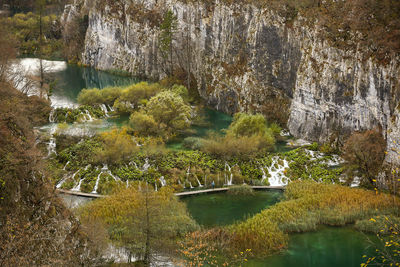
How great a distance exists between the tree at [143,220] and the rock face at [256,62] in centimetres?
1585

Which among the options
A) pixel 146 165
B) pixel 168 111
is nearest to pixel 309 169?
pixel 146 165

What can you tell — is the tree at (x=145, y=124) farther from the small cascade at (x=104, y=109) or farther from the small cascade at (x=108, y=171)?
the small cascade at (x=104, y=109)

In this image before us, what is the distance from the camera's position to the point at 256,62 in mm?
46875

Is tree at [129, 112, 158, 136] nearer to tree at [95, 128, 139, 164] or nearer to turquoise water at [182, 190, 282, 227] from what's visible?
Result: tree at [95, 128, 139, 164]

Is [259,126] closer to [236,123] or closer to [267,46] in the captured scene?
[236,123]

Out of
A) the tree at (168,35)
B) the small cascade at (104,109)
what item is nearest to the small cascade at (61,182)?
the small cascade at (104,109)

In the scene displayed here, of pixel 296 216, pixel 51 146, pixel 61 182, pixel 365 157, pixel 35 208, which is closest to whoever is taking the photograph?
pixel 35 208

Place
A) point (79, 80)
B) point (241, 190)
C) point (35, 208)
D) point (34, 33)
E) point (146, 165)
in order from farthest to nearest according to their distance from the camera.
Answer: point (34, 33) → point (79, 80) → point (146, 165) → point (241, 190) → point (35, 208)

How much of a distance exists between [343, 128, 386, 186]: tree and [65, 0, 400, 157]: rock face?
1675 millimetres

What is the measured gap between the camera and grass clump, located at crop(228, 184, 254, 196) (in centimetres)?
3012

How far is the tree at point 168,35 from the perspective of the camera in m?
55.4

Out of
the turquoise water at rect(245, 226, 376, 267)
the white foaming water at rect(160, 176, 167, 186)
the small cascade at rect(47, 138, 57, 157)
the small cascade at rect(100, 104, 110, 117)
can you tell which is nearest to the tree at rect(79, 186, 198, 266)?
the white foaming water at rect(160, 176, 167, 186)

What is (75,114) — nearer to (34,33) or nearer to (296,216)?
(296,216)

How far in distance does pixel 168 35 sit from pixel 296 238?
39.5 metres
